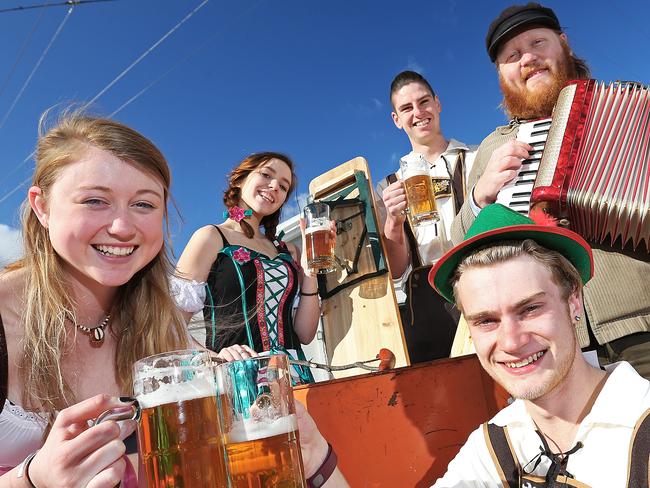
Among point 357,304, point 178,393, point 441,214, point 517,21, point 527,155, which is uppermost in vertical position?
point 517,21

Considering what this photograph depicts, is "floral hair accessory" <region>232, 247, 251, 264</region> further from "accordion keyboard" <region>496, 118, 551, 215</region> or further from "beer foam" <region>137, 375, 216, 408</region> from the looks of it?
"beer foam" <region>137, 375, 216, 408</region>

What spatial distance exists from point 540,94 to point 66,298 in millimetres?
2252

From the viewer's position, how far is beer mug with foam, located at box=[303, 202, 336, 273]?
10.2ft

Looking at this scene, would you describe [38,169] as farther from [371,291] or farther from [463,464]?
[371,291]

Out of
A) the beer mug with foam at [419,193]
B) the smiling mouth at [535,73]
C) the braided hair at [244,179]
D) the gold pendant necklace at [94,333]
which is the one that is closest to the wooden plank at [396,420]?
the gold pendant necklace at [94,333]

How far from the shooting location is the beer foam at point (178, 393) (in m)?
0.96

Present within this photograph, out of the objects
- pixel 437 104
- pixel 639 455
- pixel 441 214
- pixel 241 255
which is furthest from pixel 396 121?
pixel 639 455

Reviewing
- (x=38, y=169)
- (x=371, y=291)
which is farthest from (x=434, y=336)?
(x=38, y=169)

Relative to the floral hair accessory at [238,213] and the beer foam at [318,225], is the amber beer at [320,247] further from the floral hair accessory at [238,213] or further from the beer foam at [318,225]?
the floral hair accessory at [238,213]

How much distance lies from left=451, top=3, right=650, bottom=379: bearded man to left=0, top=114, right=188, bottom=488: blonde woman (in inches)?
54.0

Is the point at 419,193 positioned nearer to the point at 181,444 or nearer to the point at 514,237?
the point at 514,237

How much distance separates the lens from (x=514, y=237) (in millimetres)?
1546

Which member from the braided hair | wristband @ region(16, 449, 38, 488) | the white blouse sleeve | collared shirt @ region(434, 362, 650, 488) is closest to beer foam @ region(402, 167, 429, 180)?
the braided hair

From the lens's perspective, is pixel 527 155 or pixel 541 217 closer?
pixel 541 217
